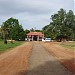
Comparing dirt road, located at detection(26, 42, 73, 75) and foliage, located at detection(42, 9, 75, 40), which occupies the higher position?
foliage, located at detection(42, 9, 75, 40)

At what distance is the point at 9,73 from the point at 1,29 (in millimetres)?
89062

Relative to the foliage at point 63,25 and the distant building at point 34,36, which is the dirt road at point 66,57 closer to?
the foliage at point 63,25

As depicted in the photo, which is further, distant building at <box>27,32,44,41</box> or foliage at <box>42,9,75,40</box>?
distant building at <box>27,32,44,41</box>

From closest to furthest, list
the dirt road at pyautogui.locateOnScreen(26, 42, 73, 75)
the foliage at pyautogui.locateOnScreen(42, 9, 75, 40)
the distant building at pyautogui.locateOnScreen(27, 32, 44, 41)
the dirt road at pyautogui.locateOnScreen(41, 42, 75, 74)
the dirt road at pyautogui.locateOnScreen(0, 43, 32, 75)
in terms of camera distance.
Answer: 1. the dirt road at pyautogui.locateOnScreen(26, 42, 73, 75)
2. the dirt road at pyautogui.locateOnScreen(0, 43, 32, 75)
3. the dirt road at pyautogui.locateOnScreen(41, 42, 75, 74)
4. the foliage at pyautogui.locateOnScreen(42, 9, 75, 40)
5. the distant building at pyautogui.locateOnScreen(27, 32, 44, 41)

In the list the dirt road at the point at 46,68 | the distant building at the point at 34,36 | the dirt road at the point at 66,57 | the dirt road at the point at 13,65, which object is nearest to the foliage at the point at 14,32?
the distant building at the point at 34,36

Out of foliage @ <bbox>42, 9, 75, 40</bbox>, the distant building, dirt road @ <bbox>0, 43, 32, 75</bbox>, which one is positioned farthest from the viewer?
the distant building

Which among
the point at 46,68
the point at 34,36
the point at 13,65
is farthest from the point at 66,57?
the point at 34,36

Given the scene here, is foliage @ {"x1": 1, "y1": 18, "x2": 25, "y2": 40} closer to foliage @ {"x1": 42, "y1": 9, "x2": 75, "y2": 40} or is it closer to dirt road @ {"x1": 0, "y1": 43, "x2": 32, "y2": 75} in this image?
foliage @ {"x1": 42, "y1": 9, "x2": 75, "y2": 40}

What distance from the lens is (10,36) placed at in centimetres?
11362

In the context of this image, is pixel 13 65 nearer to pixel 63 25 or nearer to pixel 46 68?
pixel 46 68

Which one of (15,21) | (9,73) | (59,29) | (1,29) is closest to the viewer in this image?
(9,73)

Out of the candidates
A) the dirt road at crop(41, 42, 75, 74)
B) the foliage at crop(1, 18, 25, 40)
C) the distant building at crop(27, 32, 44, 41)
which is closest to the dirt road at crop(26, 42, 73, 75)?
the dirt road at crop(41, 42, 75, 74)

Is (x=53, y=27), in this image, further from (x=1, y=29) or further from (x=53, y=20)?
(x=1, y=29)

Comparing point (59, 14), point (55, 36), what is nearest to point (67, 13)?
point (59, 14)
